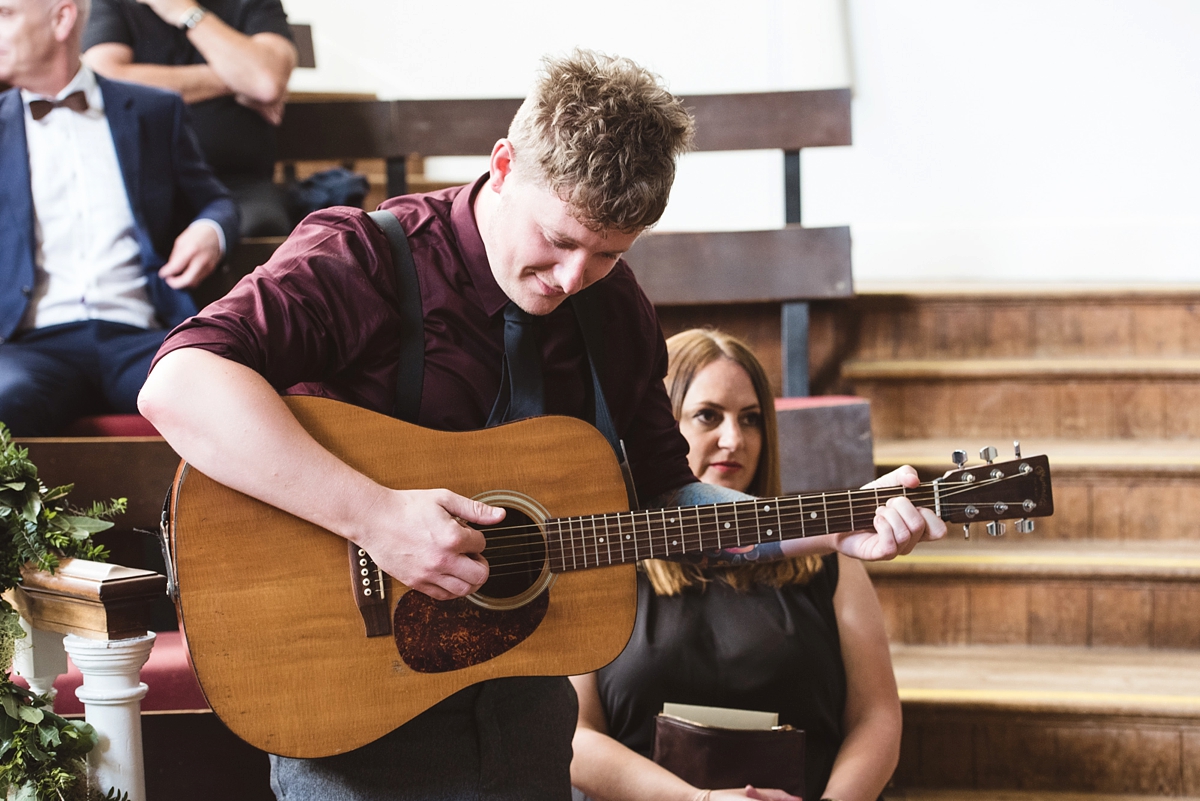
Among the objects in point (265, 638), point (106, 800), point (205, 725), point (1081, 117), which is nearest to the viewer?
point (265, 638)

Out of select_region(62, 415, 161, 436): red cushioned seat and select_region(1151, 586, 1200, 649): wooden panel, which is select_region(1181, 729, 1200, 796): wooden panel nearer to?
select_region(1151, 586, 1200, 649): wooden panel

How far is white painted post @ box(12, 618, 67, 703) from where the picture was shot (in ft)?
4.91

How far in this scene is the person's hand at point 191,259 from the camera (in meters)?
2.33

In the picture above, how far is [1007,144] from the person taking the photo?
4086 mm

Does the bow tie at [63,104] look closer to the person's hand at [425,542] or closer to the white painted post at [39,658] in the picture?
the white painted post at [39,658]

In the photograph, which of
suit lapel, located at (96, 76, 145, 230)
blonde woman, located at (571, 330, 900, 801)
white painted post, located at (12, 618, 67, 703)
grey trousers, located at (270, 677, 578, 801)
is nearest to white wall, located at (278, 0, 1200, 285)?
suit lapel, located at (96, 76, 145, 230)

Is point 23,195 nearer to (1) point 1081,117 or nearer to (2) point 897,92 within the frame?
(2) point 897,92

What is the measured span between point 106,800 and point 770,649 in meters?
0.98

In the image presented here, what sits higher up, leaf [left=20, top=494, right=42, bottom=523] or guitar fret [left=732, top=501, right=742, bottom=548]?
leaf [left=20, top=494, right=42, bottom=523]

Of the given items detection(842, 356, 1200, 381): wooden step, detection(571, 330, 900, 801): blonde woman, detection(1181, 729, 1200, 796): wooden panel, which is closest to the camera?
detection(571, 330, 900, 801): blonde woman

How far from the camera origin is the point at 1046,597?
2.47 meters

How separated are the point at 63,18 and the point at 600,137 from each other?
5.51ft

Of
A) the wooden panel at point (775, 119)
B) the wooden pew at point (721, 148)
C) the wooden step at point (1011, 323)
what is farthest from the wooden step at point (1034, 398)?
the wooden panel at point (775, 119)

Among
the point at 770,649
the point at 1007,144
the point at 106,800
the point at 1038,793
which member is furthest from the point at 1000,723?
the point at 1007,144
